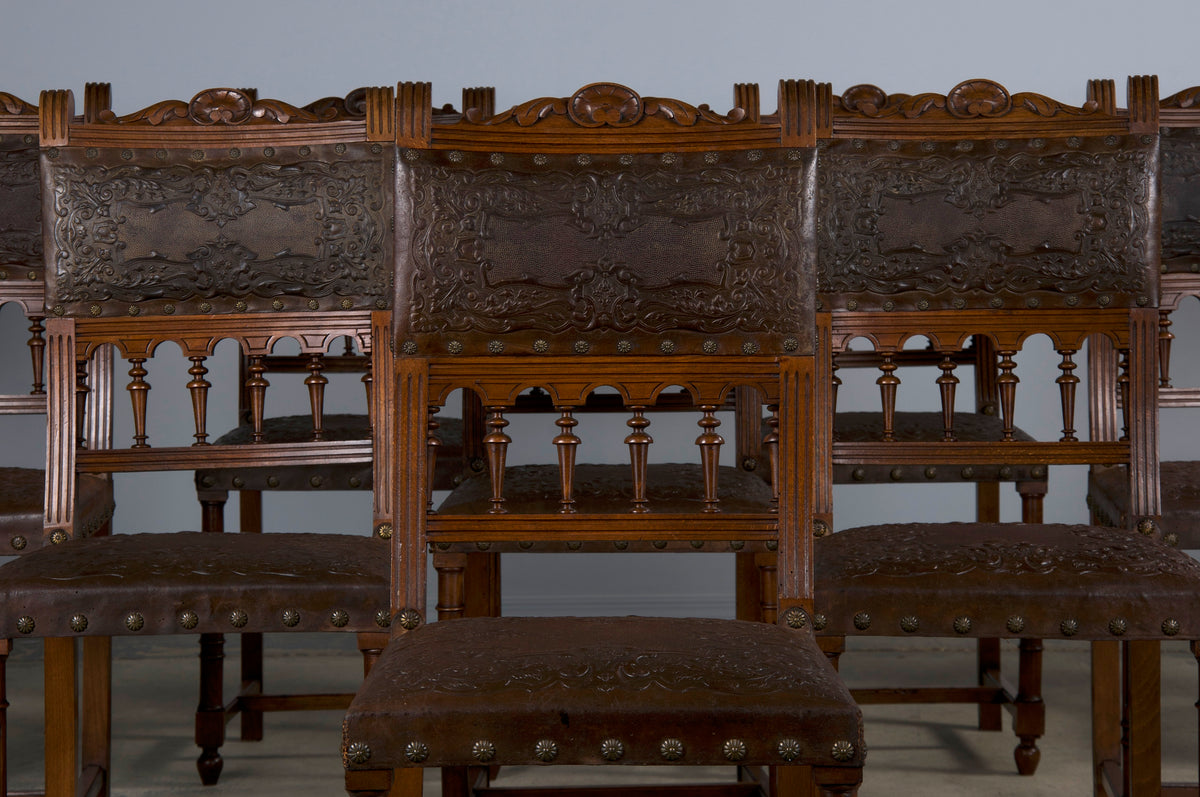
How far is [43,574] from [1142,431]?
1521 millimetres

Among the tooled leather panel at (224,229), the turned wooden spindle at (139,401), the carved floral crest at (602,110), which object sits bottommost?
the turned wooden spindle at (139,401)

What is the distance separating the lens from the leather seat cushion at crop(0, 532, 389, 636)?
1.58 m

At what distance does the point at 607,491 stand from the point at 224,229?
694 mm

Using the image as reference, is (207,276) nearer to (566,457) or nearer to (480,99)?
(566,457)

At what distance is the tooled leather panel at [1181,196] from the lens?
7.63ft

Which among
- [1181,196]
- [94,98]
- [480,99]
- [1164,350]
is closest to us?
[1164,350]

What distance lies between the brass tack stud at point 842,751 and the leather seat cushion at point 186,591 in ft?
2.36

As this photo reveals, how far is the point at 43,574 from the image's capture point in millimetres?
1595

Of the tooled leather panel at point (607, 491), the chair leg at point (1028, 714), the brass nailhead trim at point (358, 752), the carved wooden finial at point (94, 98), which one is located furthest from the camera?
the carved wooden finial at point (94, 98)

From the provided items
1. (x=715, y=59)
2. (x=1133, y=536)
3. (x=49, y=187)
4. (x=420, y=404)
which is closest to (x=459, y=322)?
(x=420, y=404)

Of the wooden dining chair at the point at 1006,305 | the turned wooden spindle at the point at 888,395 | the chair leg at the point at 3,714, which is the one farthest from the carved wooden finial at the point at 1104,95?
the chair leg at the point at 3,714

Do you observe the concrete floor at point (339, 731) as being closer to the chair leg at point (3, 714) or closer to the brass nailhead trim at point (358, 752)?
the chair leg at point (3, 714)

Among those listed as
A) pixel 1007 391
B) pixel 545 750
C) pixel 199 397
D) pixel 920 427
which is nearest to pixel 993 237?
pixel 1007 391

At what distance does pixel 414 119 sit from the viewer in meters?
1.45
